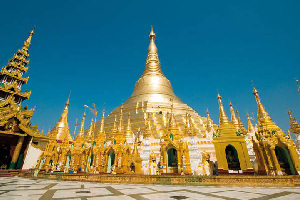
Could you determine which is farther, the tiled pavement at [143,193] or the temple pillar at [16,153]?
the temple pillar at [16,153]

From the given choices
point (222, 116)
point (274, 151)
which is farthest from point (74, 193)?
point (222, 116)

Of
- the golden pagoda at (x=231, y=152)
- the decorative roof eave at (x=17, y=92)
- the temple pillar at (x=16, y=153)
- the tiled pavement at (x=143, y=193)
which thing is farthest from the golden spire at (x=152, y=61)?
the tiled pavement at (x=143, y=193)

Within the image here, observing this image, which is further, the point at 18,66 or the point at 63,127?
the point at 63,127

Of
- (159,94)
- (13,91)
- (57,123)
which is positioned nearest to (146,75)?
(159,94)

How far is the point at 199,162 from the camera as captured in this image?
11094 mm

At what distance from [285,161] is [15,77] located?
2896 centimetres

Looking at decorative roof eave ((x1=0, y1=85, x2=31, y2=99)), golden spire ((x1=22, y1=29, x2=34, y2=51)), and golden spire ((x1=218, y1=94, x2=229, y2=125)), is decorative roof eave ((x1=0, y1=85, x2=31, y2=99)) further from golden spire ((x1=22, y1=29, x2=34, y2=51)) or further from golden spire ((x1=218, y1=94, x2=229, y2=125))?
golden spire ((x1=218, y1=94, x2=229, y2=125))

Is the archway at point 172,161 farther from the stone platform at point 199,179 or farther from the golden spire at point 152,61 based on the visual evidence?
the golden spire at point 152,61

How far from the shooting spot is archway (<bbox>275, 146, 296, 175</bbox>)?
885 cm

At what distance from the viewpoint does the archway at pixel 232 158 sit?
10778 mm

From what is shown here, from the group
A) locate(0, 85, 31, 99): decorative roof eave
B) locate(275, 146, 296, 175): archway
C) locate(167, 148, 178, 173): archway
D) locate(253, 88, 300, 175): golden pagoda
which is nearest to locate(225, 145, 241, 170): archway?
locate(253, 88, 300, 175): golden pagoda

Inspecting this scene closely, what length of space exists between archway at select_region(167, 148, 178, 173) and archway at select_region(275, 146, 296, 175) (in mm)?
6078

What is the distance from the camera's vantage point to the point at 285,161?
9.38 meters

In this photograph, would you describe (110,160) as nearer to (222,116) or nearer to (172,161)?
(172,161)
